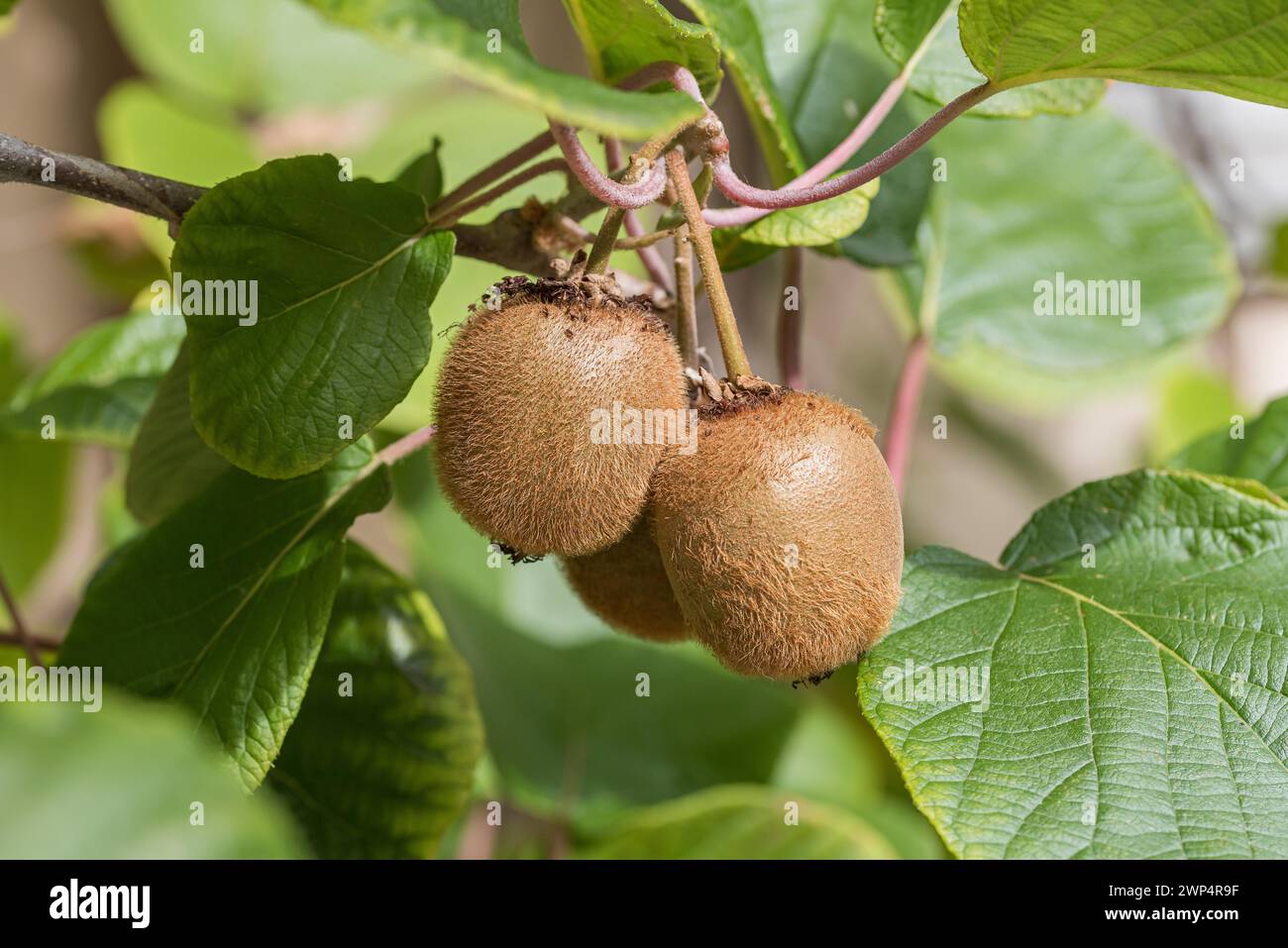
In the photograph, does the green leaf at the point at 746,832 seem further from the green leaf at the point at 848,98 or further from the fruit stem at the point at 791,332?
the green leaf at the point at 848,98

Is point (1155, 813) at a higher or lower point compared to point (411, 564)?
lower

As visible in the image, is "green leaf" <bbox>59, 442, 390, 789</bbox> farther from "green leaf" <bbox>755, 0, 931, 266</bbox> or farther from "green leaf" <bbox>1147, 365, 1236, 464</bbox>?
"green leaf" <bbox>1147, 365, 1236, 464</bbox>

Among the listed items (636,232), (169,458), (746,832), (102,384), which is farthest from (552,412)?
(102,384)

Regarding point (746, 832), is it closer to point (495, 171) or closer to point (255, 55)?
point (495, 171)

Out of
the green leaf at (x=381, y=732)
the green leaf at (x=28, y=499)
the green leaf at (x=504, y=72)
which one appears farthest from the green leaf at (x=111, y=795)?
the green leaf at (x=28, y=499)
